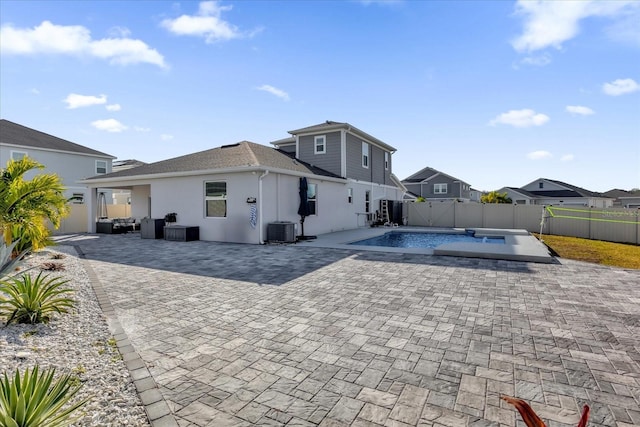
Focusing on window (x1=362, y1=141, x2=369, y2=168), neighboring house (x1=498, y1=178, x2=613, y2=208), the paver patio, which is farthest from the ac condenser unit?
neighboring house (x1=498, y1=178, x2=613, y2=208)

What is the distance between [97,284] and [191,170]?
772 centimetres

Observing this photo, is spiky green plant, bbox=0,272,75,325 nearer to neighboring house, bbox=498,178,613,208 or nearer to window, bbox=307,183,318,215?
window, bbox=307,183,318,215

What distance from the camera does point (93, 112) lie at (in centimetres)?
1446

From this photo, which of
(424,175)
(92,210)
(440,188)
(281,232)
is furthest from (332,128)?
(424,175)

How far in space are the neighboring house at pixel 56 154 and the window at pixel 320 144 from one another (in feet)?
50.1

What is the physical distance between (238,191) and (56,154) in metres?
17.7

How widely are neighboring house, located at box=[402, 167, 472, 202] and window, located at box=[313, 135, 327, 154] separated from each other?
2858cm

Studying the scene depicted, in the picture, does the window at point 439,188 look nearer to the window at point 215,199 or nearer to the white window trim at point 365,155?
the white window trim at point 365,155

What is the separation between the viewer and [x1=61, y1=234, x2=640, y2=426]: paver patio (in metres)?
2.55

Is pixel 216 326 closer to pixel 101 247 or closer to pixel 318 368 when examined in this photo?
pixel 318 368

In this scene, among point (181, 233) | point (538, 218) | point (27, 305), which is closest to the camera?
point (27, 305)

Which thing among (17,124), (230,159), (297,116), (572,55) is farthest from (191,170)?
(17,124)

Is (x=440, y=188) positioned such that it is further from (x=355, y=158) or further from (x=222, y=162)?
(x=222, y=162)

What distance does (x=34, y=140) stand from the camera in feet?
70.9
